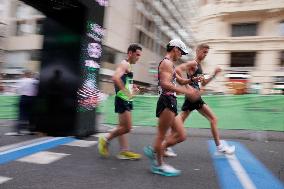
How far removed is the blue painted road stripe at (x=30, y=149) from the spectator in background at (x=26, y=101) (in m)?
1.27

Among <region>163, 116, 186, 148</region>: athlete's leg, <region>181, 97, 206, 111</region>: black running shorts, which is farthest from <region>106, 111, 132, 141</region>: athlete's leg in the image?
<region>181, 97, 206, 111</region>: black running shorts

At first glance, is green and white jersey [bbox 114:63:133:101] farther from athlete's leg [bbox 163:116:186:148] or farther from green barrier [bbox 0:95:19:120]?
green barrier [bbox 0:95:19:120]

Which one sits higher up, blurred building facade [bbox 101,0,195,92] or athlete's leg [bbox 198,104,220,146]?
blurred building facade [bbox 101,0,195,92]

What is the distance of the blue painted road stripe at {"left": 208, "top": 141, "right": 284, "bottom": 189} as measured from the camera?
4.64 m

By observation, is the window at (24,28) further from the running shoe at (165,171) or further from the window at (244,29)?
the running shoe at (165,171)

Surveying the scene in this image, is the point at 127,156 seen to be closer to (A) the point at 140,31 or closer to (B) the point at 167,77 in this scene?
(B) the point at 167,77

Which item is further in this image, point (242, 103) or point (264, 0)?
point (264, 0)

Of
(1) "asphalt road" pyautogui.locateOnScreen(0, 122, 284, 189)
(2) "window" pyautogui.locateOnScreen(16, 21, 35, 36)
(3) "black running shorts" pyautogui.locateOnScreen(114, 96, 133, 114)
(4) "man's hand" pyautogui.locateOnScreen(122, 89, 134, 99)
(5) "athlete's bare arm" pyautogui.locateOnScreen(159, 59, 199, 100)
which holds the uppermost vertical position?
Result: (2) "window" pyautogui.locateOnScreen(16, 21, 35, 36)

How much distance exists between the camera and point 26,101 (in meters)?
9.20

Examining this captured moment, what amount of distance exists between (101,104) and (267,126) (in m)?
5.15

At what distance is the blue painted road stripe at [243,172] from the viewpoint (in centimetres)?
464

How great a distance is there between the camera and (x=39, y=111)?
27.7 feet

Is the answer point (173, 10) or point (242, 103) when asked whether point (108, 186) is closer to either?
point (242, 103)

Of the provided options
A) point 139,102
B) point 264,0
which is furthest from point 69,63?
point 264,0
